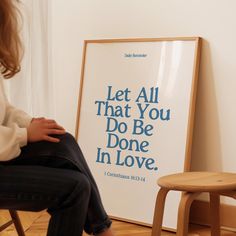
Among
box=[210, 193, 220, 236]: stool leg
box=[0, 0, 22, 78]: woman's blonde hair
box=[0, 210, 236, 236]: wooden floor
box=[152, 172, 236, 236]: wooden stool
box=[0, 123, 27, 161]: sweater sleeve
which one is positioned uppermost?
box=[0, 0, 22, 78]: woman's blonde hair

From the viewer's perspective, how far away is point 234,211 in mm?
2045

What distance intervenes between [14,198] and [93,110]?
4.18 ft

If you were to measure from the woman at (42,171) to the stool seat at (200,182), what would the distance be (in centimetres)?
21

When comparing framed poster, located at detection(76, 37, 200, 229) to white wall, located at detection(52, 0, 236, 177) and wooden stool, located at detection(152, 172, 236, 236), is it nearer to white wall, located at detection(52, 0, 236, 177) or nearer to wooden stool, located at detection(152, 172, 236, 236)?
white wall, located at detection(52, 0, 236, 177)

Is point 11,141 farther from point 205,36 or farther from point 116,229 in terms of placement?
point 205,36

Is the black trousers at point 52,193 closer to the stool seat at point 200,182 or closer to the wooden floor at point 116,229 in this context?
the stool seat at point 200,182

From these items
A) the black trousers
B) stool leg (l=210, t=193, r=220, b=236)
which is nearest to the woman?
the black trousers

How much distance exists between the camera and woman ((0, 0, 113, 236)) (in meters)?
1.08

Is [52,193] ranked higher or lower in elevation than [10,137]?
lower

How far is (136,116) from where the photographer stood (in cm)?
220

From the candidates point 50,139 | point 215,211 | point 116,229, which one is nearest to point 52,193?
point 50,139

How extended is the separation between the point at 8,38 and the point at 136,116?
1.02 metres

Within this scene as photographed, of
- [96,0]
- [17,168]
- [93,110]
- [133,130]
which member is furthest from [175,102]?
[17,168]

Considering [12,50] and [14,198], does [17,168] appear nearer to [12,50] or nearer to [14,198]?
[14,198]
